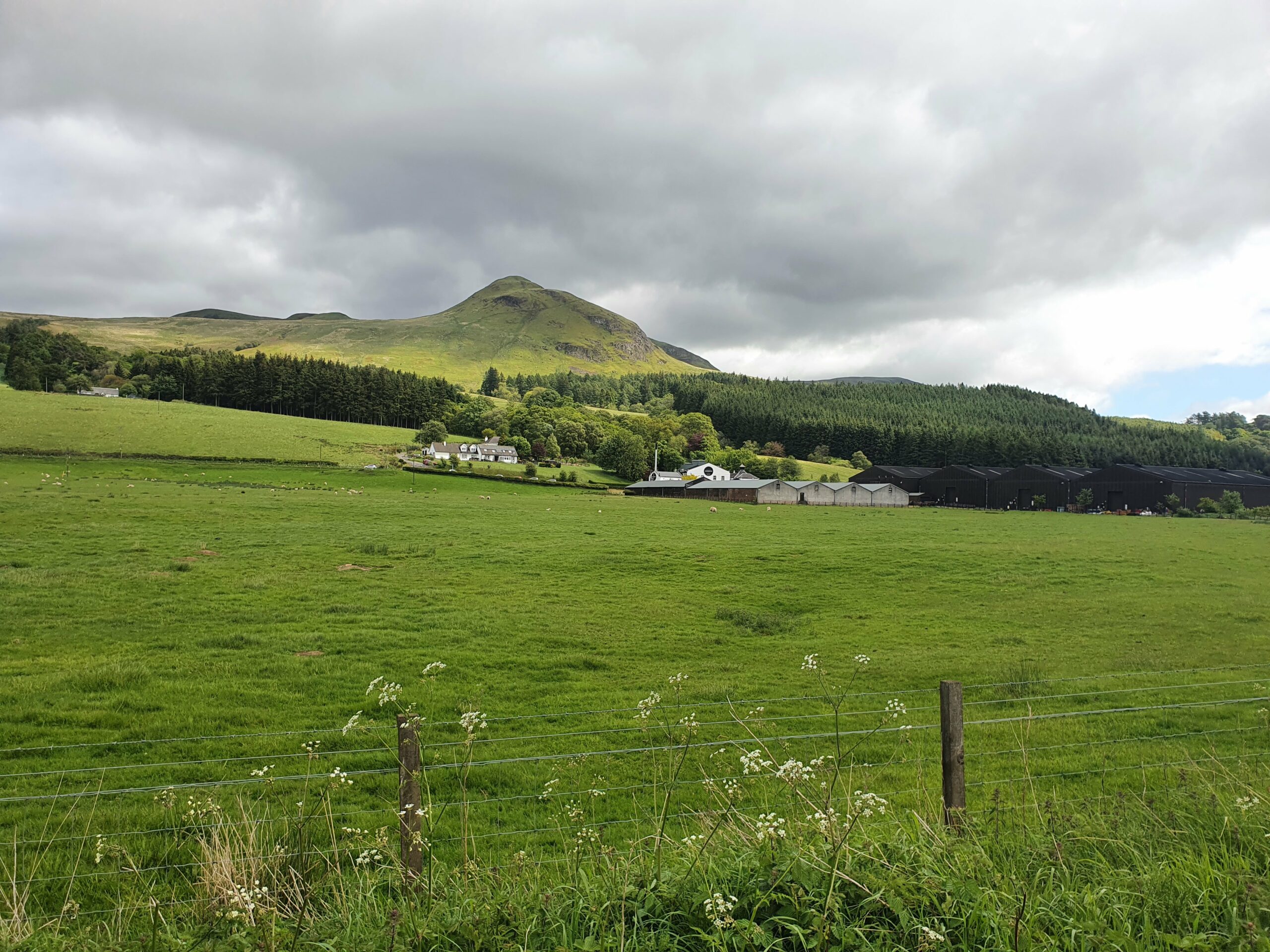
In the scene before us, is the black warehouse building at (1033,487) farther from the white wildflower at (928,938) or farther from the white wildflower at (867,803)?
the white wildflower at (928,938)

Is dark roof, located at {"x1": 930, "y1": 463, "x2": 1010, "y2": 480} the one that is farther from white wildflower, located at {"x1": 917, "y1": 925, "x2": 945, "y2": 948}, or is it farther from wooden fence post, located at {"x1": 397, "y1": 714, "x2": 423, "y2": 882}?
wooden fence post, located at {"x1": 397, "y1": 714, "x2": 423, "y2": 882}

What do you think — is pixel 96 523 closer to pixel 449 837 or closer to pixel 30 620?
pixel 30 620

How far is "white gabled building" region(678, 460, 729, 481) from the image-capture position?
11392cm

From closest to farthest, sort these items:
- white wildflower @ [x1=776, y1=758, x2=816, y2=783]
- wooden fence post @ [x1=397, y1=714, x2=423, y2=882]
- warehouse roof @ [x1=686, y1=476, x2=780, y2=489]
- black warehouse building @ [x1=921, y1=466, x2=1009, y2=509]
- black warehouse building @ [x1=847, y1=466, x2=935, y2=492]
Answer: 1. white wildflower @ [x1=776, y1=758, x2=816, y2=783]
2. wooden fence post @ [x1=397, y1=714, x2=423, y2=882]
3. warehouse roof @ [x1=686, y1=476, x2=780, y2=489]
4. black warehouse building @ [x1=921, y1=466, x2=1009, y2=509]
5. black warehouse building @ [x1=847, y1=466, x2=935, y2=492]

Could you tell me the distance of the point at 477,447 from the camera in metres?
109

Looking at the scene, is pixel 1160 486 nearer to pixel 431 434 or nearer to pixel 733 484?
pixel 733 484

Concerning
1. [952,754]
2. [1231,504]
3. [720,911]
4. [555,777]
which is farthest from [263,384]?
[1231,504]

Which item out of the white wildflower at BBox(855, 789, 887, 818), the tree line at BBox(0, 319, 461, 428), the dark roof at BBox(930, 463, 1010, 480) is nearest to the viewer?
the white wildflower at BBox(855, 789, 887, 818)

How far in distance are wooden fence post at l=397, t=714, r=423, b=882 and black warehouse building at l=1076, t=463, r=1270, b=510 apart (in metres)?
107

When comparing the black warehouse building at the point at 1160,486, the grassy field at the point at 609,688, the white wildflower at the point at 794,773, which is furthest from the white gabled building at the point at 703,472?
the white wildflower at the point at 794,773

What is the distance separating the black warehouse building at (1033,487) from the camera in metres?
96.1

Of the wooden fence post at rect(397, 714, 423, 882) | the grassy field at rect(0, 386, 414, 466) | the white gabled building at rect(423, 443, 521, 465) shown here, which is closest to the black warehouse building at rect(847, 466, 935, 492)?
the white gabled building at rect(423, 443, 521, 465)

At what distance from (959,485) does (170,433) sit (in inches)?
4327

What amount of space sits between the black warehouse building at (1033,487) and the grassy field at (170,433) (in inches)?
3470
